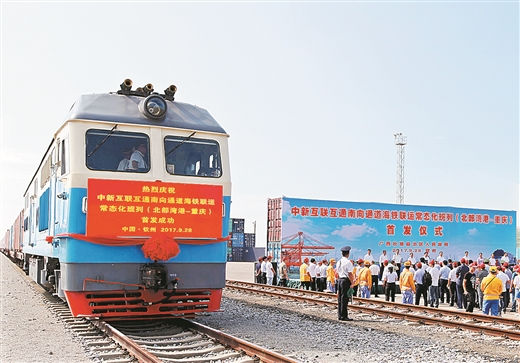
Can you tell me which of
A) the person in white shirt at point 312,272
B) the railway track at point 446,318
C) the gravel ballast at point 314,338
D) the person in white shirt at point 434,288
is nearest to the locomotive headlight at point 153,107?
the gravel ballast at point 314,338

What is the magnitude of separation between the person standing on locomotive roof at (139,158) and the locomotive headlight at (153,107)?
53 cm

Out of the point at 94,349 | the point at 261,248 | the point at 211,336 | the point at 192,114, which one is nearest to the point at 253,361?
the point at 211,336

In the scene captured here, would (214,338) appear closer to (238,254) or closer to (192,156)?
(192,156)

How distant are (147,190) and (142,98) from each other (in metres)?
1.77

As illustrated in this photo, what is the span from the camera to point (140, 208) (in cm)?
881

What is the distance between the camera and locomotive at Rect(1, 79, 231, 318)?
8586mm

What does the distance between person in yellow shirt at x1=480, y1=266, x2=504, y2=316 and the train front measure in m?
5.75

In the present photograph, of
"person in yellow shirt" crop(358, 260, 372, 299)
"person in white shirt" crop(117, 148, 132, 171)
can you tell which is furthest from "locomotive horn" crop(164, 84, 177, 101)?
"person in yellow shirt" crop(358, 260, 372, 299)

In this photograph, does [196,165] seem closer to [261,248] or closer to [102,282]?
[102,282]

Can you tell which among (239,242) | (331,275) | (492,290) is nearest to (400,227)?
(331,275)

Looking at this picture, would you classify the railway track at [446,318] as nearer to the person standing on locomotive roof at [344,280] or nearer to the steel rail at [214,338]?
the person standing on locomotive roof at [344,280]

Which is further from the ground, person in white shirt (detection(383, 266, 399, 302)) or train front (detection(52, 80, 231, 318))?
train front (detection(52, 80, 231, 318))

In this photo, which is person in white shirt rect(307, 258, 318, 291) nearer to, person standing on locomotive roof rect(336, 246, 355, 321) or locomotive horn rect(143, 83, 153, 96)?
person standing on locomotive roof rect(336, 246, 355, 321)

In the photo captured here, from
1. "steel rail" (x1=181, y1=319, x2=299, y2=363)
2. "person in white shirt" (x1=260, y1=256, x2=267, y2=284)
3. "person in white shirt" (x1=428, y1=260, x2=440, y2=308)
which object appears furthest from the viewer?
"person in white shirt" (x1=260, y1=256, x2=267, y2=284)
